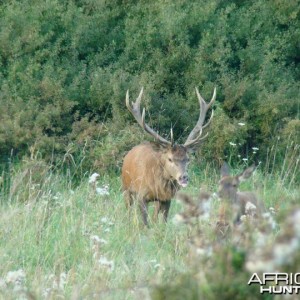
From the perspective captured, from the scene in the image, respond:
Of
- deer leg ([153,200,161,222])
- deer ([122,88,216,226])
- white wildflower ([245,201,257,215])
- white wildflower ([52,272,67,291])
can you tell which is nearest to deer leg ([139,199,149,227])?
deer ([122,88,216,226])

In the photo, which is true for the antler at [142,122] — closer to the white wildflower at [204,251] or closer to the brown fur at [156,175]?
the brown fur at [156,175]

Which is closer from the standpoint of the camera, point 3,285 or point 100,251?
→ point 3,285

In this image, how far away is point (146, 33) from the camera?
49.9 ft

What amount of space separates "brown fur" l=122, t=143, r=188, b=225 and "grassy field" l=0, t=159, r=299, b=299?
0.17 meters

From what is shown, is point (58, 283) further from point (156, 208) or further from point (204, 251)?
point (156, 208)

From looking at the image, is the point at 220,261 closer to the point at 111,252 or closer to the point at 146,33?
the point at 111,252

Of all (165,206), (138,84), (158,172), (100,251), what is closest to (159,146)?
(158,172)

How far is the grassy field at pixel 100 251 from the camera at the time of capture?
162 inches

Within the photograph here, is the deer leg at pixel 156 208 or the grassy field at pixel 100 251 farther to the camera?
the deer leg at pixel 156 208

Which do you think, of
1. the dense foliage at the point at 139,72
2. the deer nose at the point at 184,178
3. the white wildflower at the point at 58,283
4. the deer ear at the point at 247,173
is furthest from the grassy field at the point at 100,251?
the dense foliage at the point at 139,72

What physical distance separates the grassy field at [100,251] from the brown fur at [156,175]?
0.57 ft

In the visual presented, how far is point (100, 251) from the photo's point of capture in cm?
741

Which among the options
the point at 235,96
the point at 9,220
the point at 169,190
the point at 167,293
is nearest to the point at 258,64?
the point at 235,96

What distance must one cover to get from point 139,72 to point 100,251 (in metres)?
7.79
